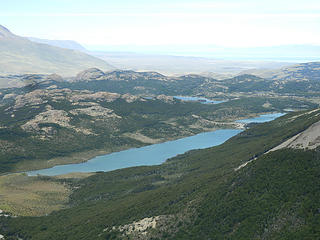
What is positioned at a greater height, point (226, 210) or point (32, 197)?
point (226, 210)

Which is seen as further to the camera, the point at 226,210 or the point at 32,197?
the point at 32,197

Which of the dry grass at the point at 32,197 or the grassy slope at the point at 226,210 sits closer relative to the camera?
the grassy slope at the point at 226,210

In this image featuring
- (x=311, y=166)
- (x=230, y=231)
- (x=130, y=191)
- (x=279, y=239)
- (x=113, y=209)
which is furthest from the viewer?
(x=130, y=191)

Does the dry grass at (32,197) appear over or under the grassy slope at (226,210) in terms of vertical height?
under

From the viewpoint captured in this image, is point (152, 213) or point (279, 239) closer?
point (279, 239)

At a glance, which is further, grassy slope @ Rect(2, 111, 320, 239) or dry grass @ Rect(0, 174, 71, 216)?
dry grass @ Rect(0, 174, 71, 216)

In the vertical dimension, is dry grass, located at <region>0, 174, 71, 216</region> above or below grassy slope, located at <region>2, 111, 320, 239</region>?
below

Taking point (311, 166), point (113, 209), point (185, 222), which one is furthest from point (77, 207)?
point (311, 166)

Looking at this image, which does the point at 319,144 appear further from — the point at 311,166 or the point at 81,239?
the point at 81,239
